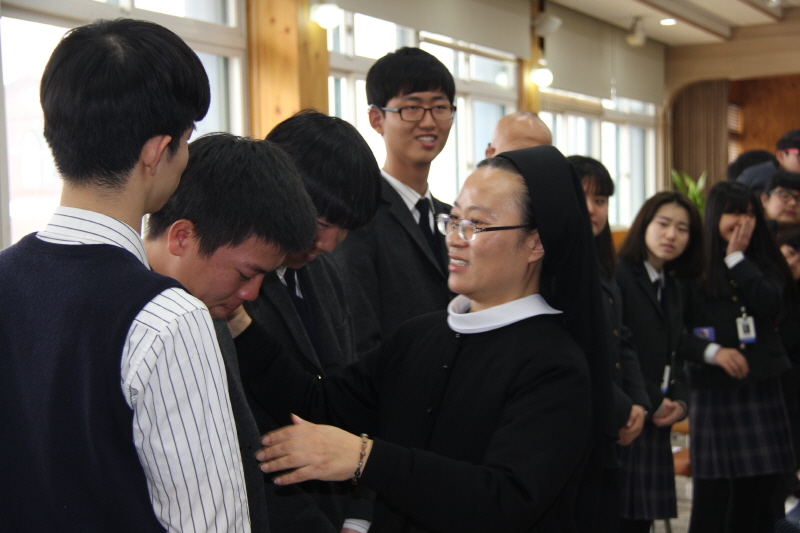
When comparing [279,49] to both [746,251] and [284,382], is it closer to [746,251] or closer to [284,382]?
[746,251]

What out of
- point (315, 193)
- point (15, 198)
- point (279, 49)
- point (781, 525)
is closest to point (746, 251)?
point (781, 525)

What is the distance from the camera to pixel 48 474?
0.89m

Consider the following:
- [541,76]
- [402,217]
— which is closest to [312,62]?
[402,217]

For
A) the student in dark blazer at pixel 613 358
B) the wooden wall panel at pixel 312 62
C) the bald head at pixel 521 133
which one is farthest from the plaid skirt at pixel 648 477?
the wooden wall panel at pixel 312 62

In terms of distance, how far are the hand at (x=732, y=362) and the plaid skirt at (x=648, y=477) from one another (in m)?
0.49

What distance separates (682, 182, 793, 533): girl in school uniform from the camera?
11.0ft

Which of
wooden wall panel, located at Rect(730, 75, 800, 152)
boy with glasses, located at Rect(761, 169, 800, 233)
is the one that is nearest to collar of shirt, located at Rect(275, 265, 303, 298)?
boy with glasses, located at Rect(761, 169, 800, 233)

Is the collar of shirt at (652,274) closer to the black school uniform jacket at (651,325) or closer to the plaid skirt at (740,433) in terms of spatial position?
the black school uniform jacket at (651,325)

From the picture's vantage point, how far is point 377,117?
2.47 meters

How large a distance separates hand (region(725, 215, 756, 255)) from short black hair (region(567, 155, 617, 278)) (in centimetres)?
95

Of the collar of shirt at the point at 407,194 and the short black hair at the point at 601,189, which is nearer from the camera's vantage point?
the collar of shirt at the point at 407,194

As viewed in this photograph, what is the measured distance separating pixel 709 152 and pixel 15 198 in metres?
10.6

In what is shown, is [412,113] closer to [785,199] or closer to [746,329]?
[746,329]

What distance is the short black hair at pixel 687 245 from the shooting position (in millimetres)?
3135
